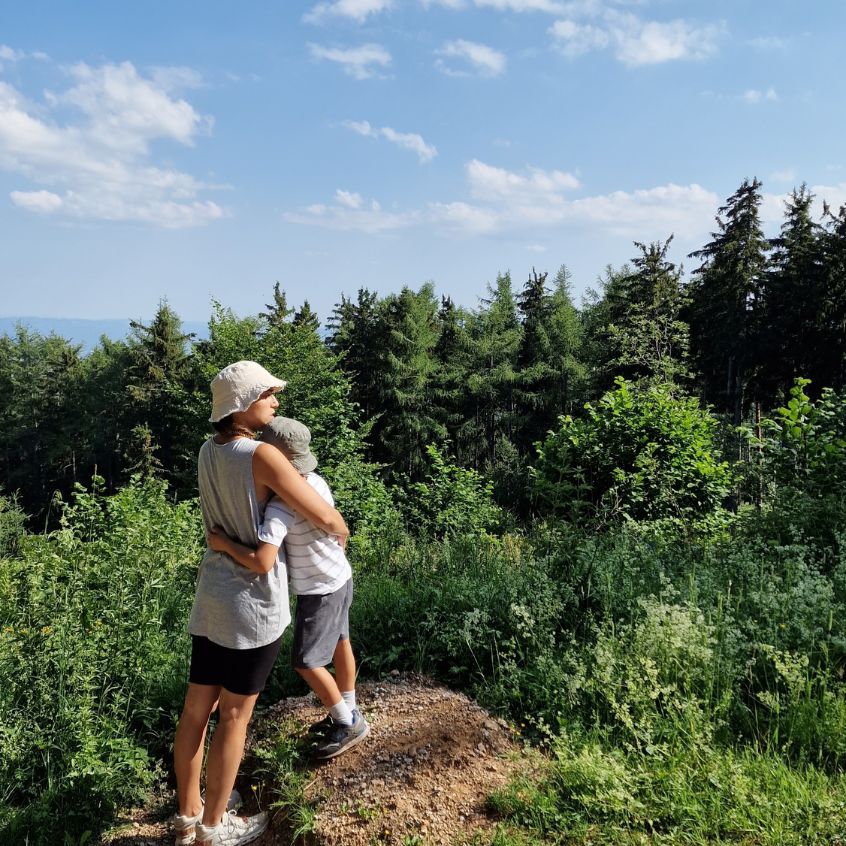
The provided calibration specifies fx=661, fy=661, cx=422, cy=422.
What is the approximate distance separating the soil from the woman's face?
1.52 m

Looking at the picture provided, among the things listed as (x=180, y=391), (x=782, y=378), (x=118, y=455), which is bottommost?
(x=118, y=455)

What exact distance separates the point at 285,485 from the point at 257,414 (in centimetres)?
32

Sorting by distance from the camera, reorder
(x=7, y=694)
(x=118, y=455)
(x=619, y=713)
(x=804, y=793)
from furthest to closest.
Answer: (x=118, y=455) → (x=7, y=694) → (x=619, y=713) → (x=804, y=793)

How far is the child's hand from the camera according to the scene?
8.30 ft

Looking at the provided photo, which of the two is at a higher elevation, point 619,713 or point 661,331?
point 661,331

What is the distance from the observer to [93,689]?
3.26m

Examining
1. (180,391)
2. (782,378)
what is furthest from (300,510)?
(782,378)

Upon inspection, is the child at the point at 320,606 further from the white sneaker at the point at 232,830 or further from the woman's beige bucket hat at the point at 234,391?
the white sneaker at the point at 232,830

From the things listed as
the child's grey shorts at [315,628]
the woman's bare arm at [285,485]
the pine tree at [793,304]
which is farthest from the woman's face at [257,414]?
the pine tree at [793,304]

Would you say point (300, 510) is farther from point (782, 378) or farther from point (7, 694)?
point (782, 378)

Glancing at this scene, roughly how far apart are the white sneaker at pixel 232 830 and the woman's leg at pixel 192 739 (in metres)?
0.11

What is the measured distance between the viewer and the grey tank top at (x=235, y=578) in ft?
8.21

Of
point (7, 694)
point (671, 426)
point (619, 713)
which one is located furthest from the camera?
point (671, 426)

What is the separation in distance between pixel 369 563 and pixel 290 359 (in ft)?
71.8
